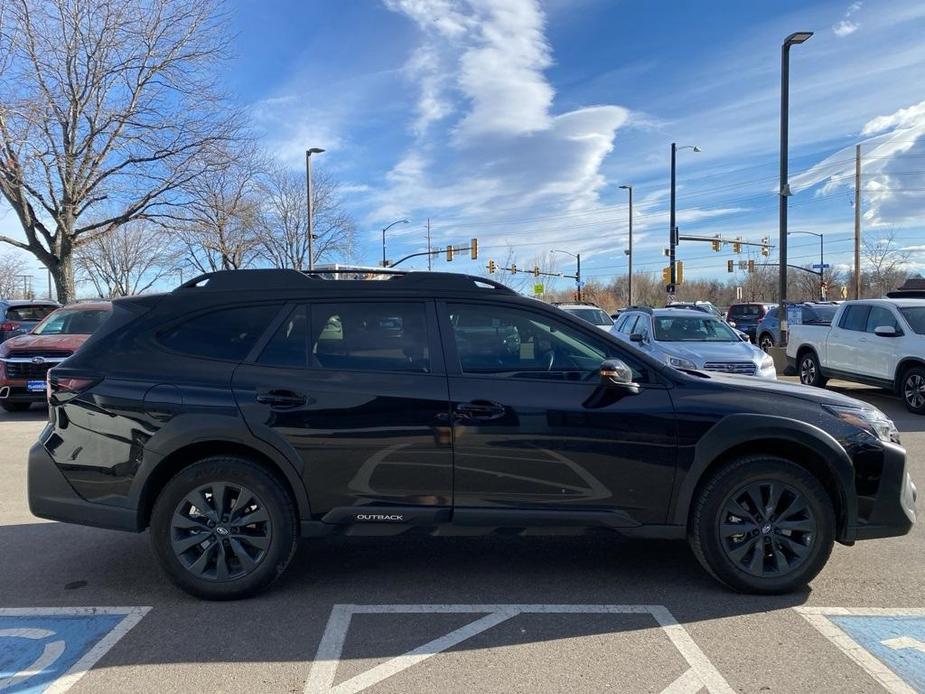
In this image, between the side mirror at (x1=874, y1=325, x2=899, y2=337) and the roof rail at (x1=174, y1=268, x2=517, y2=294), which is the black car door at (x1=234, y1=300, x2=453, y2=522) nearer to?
the roof rail at (x1=174, y1=268, x2=517, y2=294)

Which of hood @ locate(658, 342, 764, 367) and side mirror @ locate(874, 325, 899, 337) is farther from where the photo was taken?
side mirror @ locate(874, 325, 899, 337)

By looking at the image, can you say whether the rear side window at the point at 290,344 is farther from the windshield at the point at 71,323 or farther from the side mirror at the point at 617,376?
the windshield at the point at 71,323

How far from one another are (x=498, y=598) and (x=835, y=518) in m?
2.02

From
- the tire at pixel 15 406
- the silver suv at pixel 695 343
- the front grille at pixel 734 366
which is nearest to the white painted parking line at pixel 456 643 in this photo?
the silver suv at pixel 695 343

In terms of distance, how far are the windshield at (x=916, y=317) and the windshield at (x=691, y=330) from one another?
2.53 m

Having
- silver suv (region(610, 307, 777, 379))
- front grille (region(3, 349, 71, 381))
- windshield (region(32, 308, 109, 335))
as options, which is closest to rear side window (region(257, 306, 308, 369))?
silver suv (region(610, 307, 777, 379))

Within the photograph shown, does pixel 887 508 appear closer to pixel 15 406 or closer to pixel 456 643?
pixel 456 643

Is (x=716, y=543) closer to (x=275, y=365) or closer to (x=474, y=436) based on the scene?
(x=474, y=436)

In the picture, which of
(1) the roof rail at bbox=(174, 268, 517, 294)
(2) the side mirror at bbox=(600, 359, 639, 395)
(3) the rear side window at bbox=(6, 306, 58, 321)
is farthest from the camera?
(3) the rear side window at bbox=(6, 306, 58, 321)

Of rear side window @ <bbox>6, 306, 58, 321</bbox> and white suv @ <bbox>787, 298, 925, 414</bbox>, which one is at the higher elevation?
rear side window @ <bbox>6, 306, 58, 321</bbox>

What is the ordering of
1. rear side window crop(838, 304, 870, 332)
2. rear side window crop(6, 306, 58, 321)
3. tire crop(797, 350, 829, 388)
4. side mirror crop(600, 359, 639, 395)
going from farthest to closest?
rear side window crop(6, 306, 58, 321) < tire crop(797, 350, 829, 388) < rear side window crop(838, 304, 870, 332) < side mirror crop(600, 359, 639, 395)

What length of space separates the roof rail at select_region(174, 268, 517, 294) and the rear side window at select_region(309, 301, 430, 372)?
16 cm

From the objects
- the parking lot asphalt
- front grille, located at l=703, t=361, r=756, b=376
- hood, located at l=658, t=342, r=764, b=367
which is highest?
hood, located at l=658, t=342, r=764, b=367

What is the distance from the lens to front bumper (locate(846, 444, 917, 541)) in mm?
3756
